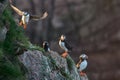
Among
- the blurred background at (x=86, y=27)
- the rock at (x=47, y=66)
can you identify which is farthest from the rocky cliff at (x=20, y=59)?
the blurred background at (x=86, y=27)

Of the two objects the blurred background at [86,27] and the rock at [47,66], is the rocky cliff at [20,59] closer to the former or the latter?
the rock at [47,66]

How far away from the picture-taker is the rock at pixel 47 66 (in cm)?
1290

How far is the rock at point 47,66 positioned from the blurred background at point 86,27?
24.2 m

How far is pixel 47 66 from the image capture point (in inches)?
536

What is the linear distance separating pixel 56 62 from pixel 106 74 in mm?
24764

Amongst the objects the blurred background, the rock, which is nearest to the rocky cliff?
the rock

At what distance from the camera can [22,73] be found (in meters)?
12.4

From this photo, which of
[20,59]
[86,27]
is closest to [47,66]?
[20,59]

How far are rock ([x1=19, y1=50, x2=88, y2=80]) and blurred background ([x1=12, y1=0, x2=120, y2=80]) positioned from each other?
79.3 ft

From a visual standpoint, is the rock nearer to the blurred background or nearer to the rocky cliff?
the rocky cliff

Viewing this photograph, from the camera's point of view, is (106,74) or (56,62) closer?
(56,62)

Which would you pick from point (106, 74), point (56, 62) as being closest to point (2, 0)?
point (56, 62)

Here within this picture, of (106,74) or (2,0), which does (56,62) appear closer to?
(2,0)

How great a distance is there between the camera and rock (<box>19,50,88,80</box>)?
42.3 ft
